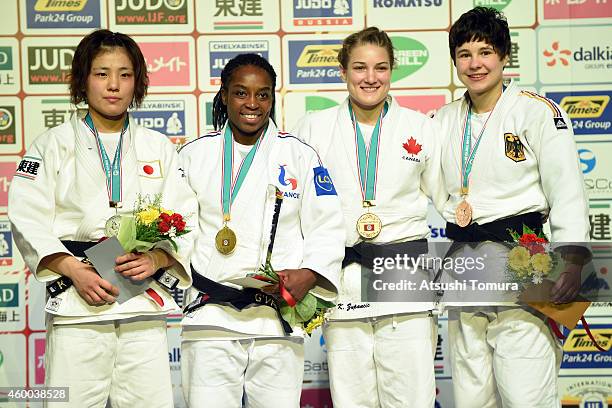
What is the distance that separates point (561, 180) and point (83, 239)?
7.01ft

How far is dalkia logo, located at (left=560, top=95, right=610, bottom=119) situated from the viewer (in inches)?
204

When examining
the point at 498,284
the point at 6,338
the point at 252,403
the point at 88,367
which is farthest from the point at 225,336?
the point at 6,338

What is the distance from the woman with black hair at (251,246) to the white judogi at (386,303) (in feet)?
0.60

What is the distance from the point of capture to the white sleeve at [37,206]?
327 centimetres

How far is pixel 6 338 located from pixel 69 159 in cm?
225

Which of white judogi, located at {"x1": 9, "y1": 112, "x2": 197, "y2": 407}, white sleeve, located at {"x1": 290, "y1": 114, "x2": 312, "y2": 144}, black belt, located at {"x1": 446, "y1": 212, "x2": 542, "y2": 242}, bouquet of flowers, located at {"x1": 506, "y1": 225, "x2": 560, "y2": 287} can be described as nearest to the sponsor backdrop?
white sleeve, located at {"x1": 290, "y1": 114, "x2": 312, "y2": 144}

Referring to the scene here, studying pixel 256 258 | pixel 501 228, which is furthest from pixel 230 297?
pixel 501 228

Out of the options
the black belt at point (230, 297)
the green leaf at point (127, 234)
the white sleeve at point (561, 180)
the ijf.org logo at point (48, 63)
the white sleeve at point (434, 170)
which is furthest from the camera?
the ijf.org logo at point (48, 63)

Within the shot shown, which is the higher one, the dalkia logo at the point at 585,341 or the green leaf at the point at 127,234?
the green leaf at the point at 127,234

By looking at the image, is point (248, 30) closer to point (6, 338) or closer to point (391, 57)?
point (391, 57)

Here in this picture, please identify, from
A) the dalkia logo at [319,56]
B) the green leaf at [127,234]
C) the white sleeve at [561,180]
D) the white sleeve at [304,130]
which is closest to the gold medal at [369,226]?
the white sleeve at [304,130]

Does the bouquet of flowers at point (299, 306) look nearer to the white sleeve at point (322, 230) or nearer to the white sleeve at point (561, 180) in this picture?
the white sleeve at point (322, 230)

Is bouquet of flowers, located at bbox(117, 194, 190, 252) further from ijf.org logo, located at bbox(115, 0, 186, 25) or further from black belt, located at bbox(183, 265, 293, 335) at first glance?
ijf.org logo, located at bbox(115, 0, 186, 25)

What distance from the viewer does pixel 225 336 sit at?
11.4ft
